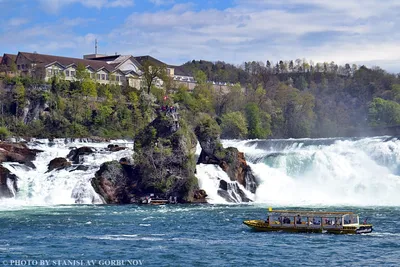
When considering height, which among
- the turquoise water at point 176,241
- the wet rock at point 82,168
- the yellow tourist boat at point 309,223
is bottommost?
the turquoise water at point 176,241

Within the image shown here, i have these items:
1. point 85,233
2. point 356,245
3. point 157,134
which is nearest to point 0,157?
point 157,134

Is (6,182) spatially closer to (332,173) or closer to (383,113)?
(332,173)

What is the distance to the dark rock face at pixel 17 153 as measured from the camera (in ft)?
311

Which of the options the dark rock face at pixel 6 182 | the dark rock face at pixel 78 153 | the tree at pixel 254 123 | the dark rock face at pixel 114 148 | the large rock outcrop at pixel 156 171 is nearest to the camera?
the dark rock face at pixel 6 182

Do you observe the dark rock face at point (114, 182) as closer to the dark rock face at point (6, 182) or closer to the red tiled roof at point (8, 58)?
the dark rock face at point (6, 182)

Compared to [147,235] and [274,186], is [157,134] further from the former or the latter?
[147,235]

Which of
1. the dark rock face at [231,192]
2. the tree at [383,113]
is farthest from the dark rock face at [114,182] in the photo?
the tree at [383,113]

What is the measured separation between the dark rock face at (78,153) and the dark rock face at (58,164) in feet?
6.15

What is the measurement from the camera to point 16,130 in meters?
121

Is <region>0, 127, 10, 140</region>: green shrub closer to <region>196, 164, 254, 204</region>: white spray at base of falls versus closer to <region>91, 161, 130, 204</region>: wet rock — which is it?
<region>91, 161, 130, 204</region>: wet rock

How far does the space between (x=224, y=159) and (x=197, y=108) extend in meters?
47.0

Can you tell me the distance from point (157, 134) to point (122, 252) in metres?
43.2

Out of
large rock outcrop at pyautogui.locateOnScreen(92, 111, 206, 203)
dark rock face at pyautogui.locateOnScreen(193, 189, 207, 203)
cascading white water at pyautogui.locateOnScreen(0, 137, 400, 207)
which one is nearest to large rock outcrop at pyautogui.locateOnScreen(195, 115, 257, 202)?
cascading white water at pyautogui.locateOnScreen(0, 137, 400, 207)

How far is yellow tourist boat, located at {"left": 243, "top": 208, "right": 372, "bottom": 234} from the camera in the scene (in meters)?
64.1
